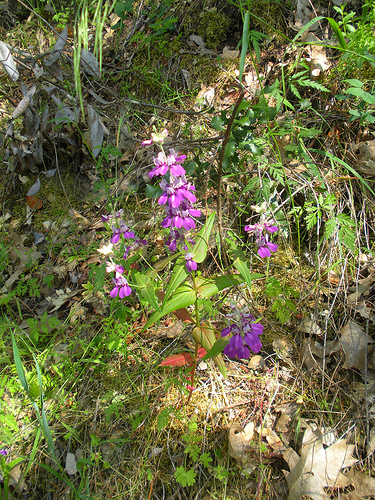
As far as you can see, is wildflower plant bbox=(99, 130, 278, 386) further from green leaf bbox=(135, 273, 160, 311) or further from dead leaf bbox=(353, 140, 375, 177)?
dead leaf bbox=(353, 140, 375, 177)

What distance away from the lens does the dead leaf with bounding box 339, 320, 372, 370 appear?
6.47 feet

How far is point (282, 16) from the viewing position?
9.48 feet

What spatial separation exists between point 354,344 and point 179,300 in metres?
1.21

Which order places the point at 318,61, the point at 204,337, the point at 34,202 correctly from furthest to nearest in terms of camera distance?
the point at 34,202, the point at 318,61, the point at 204,337

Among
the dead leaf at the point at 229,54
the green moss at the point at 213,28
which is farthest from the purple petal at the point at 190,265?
the green moss at the point at 213,28

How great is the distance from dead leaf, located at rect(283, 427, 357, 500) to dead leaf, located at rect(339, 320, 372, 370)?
458 millimetres

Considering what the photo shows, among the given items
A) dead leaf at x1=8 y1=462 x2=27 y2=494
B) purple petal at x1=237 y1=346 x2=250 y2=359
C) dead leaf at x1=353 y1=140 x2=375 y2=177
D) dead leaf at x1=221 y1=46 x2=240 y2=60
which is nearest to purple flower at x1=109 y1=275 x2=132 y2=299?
purple petal at x1=237 y1=346 x2=250 y2=359

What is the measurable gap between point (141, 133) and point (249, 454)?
9.42 ft

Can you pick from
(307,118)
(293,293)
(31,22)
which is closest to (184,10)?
(307,118)

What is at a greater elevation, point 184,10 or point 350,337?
point 184,10

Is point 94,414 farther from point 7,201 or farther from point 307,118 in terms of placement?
point 307,118

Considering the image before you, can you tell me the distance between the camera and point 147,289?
1768 mm

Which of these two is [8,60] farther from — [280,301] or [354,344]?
[354,344]

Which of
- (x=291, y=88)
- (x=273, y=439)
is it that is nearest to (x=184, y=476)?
(x=273, y=439)
